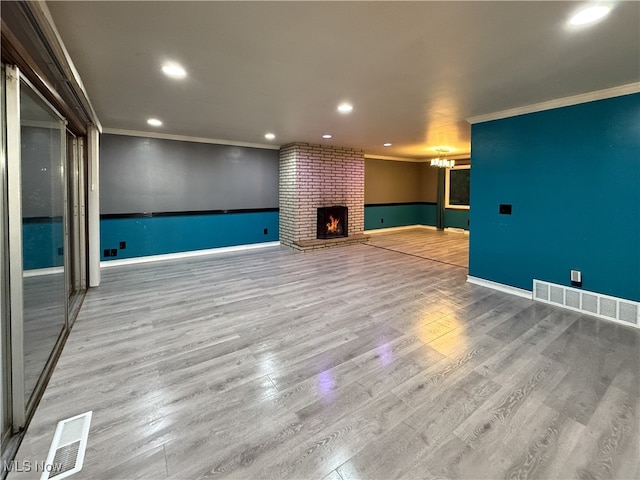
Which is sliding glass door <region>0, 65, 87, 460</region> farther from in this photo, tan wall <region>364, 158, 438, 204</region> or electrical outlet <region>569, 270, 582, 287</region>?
tan wall <region>364, 158, 438, 204</region>

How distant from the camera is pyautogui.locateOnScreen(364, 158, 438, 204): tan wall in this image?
905cm

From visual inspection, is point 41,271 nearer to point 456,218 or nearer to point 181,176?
point 181,176

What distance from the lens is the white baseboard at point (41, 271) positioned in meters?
1.95

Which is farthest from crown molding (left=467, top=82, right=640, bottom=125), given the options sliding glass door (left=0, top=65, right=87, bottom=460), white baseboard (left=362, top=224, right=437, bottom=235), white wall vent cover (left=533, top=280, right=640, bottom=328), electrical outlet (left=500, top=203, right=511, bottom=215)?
white baseboard (left=362, top=224, right=437, bottom=235)

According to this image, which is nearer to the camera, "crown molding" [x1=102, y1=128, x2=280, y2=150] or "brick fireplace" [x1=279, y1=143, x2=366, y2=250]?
"crown molding" [x1=102, y1=128, x2=280, y2=150]

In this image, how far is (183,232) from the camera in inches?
239

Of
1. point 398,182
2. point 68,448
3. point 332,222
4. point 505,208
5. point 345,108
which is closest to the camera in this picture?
point 68,448

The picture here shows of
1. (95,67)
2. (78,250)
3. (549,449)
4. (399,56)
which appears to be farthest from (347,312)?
(78,250)

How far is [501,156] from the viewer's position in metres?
4.00

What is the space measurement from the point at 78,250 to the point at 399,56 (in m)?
4.54

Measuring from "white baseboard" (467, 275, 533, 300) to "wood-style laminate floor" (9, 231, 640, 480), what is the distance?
0.29 m

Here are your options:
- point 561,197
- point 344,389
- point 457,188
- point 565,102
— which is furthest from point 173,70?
point 457,188

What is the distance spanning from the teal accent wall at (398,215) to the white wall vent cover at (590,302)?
5.68 metres

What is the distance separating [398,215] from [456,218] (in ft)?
5.82
